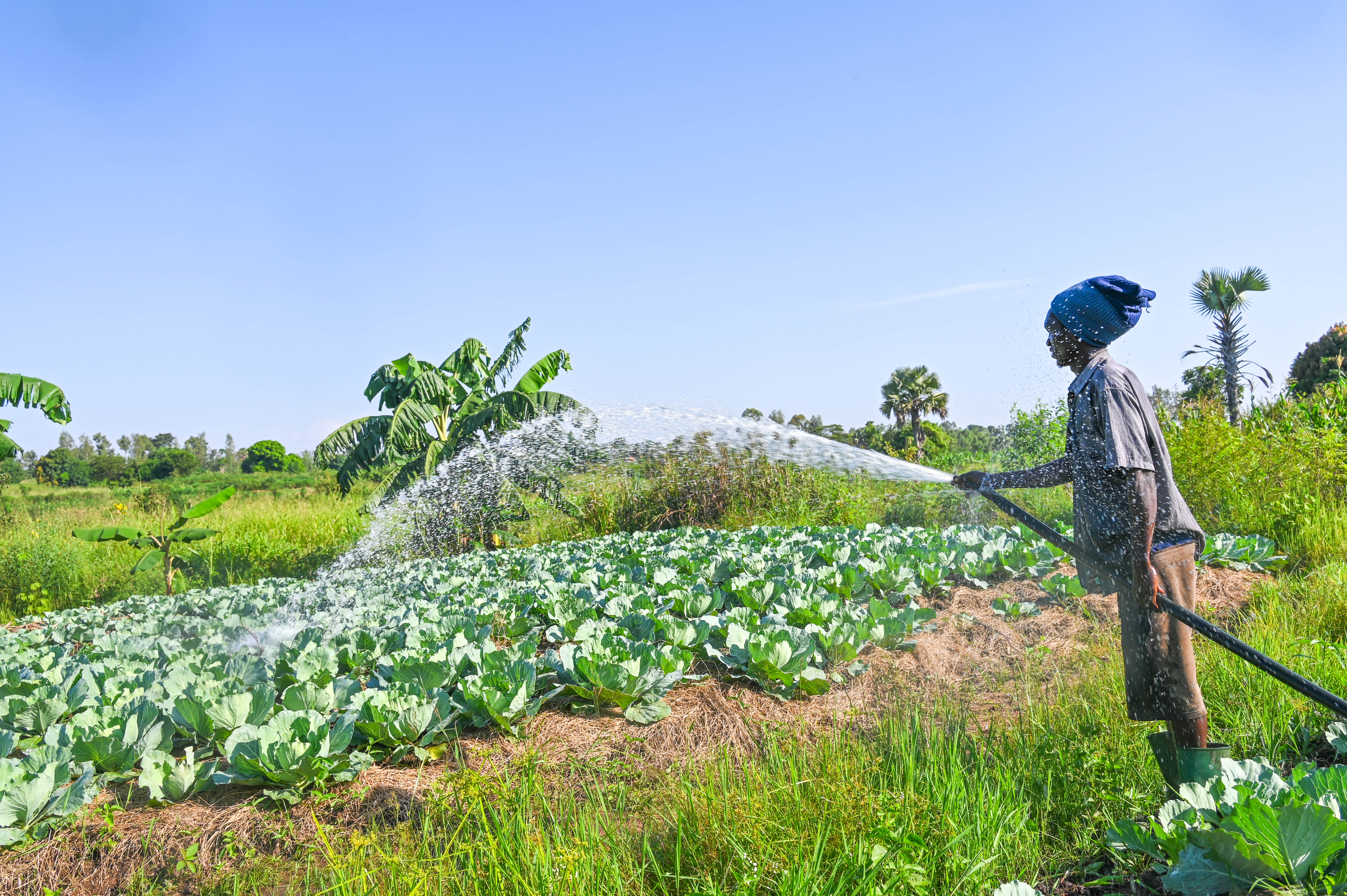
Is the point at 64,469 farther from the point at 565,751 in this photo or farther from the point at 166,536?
the point at 565,751

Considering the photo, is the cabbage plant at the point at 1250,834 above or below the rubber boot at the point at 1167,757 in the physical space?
above

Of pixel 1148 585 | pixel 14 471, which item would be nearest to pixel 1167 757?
pixel 1148 585

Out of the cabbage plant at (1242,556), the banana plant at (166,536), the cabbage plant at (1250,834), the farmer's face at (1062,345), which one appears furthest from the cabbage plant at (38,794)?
the cabbage plant at (1242,556)

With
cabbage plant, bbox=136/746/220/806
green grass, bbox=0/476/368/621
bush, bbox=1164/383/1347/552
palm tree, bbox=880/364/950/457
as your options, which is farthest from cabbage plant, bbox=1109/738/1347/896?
palm tree, bbox=880/364/950/457

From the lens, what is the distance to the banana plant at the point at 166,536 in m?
9.29

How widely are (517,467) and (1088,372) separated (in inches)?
452

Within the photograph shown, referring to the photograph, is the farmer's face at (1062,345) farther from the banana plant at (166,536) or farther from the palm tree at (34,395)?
the palm tree at (34,395)

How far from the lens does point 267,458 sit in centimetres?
5278

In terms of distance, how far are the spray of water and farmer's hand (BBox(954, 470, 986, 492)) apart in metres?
8.90

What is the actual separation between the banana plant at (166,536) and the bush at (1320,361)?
2784 cm

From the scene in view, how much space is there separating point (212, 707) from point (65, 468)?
59017 mm

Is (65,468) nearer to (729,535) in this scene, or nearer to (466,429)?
(466,429)

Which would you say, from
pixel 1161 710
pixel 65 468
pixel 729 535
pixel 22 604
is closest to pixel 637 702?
pixel 1161 710

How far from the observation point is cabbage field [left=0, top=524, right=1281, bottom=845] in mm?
3070
